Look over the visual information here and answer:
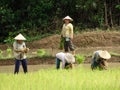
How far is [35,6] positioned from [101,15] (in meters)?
→ 3.46

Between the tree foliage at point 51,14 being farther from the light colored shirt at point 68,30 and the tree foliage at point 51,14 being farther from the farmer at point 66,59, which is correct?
the farmer at point 66,59

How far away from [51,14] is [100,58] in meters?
13.1

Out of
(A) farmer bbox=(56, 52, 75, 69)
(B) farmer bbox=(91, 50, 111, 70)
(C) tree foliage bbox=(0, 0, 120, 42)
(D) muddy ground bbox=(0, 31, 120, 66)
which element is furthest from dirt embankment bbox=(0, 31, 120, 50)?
(B) farmer bbox=(91, 50, 111, 70)

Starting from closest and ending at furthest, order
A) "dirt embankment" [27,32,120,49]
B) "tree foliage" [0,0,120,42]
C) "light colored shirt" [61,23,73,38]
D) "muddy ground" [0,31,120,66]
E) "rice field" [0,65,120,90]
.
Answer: "rice field" [0,65,120,90] < "light colored shirt" [61,23,73,38] < "muddy ground" [0,31,120,66] < "dirt embankment" [27,32,120,49] < "tree foliage" [0,0,120,42]

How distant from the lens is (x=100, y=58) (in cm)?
1205

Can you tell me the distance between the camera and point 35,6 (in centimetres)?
2461

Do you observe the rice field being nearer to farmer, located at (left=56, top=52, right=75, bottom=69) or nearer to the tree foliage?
farmer, located at (left=56, top=52, right=75, bottom=69)

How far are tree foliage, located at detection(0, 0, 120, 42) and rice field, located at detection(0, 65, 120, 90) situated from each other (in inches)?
477

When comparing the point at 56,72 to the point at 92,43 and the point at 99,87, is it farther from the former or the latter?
the point at 92,43

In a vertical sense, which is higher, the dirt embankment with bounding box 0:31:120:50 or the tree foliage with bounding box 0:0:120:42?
the tree foliage with bounding box 0:0:120:42

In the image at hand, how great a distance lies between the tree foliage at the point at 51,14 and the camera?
78.4ft

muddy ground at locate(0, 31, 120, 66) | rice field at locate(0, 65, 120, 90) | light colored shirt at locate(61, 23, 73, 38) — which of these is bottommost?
rice field at locate(0, 65, 120, 90)

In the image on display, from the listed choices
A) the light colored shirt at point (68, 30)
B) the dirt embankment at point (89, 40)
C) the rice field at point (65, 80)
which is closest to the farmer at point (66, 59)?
the rice field at point (65, 80)

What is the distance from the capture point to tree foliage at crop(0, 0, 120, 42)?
2391 cm
